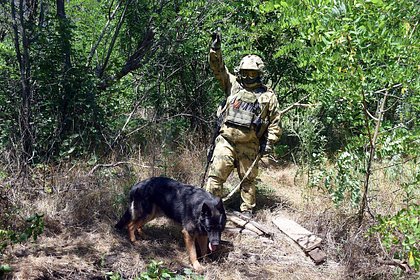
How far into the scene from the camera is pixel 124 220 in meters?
4.92

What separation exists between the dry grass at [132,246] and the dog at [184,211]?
0.67 feet

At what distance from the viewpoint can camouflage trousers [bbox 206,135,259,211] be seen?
5660mm

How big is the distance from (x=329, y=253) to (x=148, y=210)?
2.08m

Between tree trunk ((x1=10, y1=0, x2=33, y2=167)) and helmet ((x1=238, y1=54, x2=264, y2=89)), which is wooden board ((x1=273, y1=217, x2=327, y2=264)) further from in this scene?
tree trunk ((x1=10, y1=0, x2=33, y2=167))

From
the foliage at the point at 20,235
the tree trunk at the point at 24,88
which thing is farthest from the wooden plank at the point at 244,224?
the tree trunk at the point at 24,88

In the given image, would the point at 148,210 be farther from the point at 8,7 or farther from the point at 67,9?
the point at 67,9

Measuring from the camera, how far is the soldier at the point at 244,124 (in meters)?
5.63

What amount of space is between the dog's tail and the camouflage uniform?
1.18 m

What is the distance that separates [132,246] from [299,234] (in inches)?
75.9

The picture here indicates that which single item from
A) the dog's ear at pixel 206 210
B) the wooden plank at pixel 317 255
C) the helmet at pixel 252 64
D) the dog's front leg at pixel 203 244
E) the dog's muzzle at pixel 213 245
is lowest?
the wooden plank at pixel 317 255

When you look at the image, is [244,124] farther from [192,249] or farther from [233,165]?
[192,249]

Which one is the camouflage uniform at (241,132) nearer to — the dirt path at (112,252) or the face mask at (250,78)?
the face mask at (250,78)

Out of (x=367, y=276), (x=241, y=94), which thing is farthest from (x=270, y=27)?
(x=367, y=276)

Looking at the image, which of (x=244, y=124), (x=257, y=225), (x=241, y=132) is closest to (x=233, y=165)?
(x=241, y=132)
